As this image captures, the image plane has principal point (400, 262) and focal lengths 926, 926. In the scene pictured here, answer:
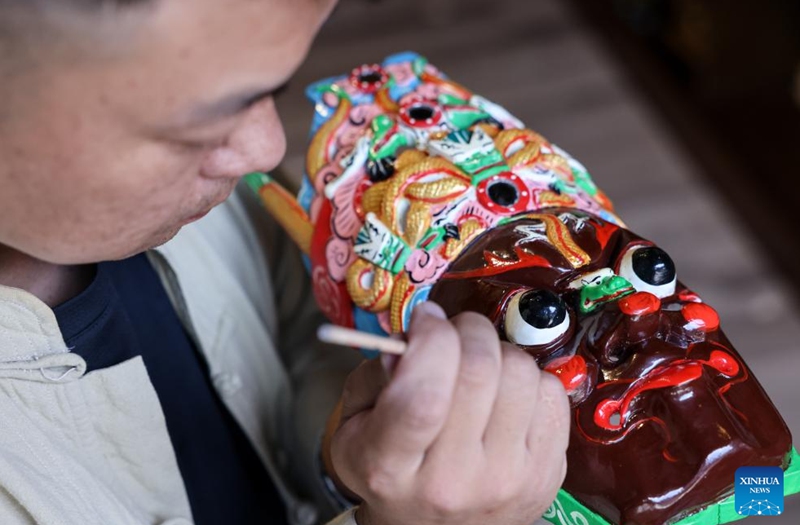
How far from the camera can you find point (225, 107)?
1.62ft

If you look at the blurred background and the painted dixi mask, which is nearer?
the painted dixi mask

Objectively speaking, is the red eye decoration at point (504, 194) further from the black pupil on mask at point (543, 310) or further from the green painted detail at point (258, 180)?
the green painted detail at point (258, 180)

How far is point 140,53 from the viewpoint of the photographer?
458 mm

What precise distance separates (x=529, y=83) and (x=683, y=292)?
160cm

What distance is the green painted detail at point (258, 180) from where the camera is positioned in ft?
2.72

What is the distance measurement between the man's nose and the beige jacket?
0.18 metres

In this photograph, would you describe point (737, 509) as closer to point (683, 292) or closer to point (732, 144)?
point (683, 292)

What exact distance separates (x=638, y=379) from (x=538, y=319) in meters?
0.07

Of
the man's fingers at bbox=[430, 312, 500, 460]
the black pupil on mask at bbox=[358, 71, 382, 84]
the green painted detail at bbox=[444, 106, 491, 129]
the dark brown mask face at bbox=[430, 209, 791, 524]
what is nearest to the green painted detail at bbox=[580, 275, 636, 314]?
the dark brown mask face at bbox=[430, 209, 791, 524]

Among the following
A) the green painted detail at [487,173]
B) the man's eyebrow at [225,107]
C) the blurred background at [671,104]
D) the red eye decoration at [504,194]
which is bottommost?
the blurred background at [671,104]

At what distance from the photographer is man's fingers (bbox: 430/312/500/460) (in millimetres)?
507

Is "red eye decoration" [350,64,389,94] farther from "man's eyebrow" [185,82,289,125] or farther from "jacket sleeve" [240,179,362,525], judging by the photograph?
"man's eyebrow" [185,82,289,125]

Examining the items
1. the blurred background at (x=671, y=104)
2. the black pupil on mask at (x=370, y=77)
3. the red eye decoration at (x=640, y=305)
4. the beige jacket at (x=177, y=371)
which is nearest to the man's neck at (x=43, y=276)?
the beige jacket at (x=177, y=371)

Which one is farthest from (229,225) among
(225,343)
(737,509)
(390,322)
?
(737,509)
